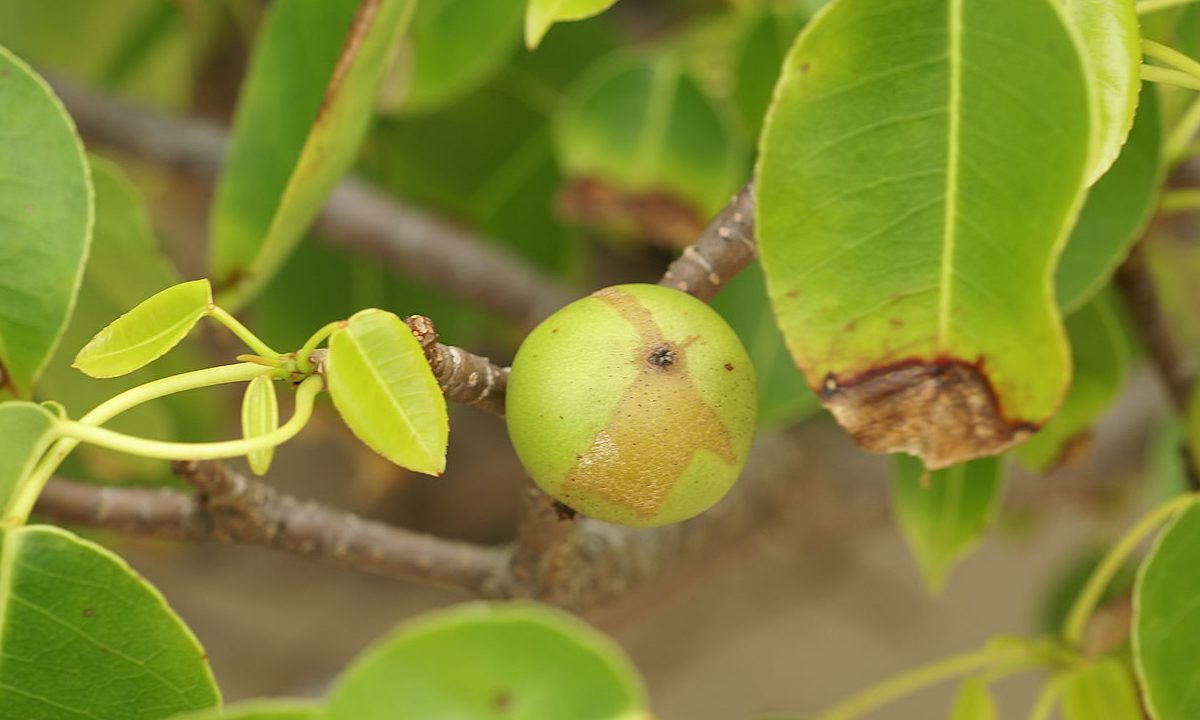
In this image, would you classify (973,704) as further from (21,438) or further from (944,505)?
(21,438)

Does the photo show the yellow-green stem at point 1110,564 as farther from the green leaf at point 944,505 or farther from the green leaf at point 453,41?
the green leaf at point 453,41

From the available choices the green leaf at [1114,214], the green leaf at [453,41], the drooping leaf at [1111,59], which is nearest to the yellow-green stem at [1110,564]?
the green leaf at [1114,214]

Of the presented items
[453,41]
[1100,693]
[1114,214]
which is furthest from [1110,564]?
[453,41]

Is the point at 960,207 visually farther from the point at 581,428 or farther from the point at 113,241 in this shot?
the point at 113,241

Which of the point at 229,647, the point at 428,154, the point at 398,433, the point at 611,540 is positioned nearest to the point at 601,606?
the point at 611,540

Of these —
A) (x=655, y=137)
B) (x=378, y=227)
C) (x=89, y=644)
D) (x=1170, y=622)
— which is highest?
(x=655, y=137)

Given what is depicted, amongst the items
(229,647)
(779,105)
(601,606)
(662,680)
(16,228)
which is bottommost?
(229,647)
